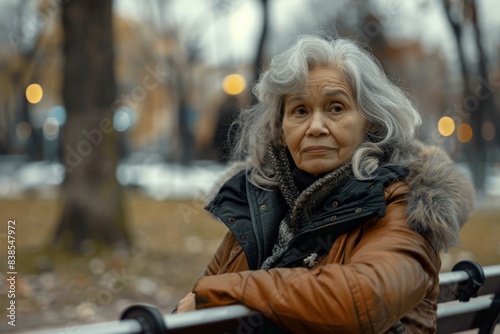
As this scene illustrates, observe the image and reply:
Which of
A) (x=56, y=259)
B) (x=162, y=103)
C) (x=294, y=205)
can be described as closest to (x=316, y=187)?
(x=294, y=205)

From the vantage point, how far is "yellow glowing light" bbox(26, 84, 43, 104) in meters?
27.3

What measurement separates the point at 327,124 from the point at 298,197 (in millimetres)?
288

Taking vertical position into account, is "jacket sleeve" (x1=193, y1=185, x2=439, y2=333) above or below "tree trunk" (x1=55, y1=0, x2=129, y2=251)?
above

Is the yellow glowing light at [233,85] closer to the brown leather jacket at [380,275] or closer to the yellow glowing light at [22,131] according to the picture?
the yellow glowing light at [22,131]

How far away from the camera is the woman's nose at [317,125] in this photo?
2.87 meters

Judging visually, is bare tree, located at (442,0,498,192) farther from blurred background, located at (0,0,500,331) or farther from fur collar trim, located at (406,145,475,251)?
fur collar trim, located at (406,145,475,251)

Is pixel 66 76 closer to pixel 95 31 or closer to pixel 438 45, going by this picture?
pixel 95 31

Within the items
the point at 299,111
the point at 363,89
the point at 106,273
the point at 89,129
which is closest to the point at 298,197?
the point at 299,111

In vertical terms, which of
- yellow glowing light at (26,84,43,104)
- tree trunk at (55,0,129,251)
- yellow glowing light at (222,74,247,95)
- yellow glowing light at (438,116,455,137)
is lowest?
yellow glowing light at (438,116,455,137)

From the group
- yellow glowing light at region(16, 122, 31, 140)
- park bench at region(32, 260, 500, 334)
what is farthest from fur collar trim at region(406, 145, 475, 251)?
yellow glowing light at region(16, 122, 31, 140)

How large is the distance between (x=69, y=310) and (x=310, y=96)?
5.31m

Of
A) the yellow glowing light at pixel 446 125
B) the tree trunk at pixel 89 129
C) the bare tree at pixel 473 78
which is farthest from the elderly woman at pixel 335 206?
the yellow glowing light at pixel 446 125

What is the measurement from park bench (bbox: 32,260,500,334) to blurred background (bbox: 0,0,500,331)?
2.68 feet

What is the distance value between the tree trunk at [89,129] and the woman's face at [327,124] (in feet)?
23.8
